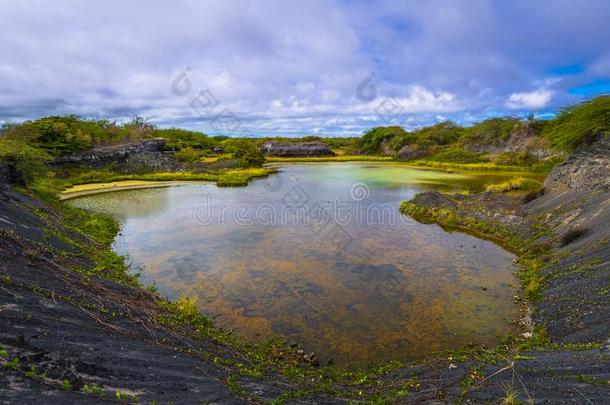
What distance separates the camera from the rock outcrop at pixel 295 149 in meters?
103

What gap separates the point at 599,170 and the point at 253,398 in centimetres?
3063

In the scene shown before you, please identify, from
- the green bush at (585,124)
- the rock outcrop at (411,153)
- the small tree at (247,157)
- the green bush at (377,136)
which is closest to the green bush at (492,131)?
the rock outcrop at (411,153)

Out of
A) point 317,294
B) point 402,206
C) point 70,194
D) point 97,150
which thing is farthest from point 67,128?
point 317,294

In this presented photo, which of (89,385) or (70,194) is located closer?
(89,385)

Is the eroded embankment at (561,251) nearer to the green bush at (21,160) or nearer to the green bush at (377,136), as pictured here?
the green bush at (21,160)

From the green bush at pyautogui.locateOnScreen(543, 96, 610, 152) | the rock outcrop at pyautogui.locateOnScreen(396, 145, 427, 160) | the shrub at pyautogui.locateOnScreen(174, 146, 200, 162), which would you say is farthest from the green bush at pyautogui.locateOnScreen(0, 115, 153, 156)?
the rock outcrop at pyautogui.locateOnScreen(396, 145, 427, 160)

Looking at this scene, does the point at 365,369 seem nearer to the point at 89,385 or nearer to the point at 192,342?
the point at 192,342

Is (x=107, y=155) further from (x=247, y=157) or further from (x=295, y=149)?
(x=295, y=149)

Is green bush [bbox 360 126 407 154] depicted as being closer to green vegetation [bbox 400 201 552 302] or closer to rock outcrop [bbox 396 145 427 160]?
rock outcrop [bbox 396 145 427 160]

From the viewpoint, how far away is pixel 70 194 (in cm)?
4144

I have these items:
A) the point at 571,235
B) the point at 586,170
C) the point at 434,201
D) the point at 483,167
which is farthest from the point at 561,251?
the point at 483,167

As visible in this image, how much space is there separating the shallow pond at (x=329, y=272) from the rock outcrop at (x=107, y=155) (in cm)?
2491

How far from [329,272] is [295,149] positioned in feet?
284

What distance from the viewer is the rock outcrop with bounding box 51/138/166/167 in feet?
186
